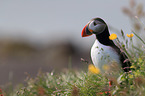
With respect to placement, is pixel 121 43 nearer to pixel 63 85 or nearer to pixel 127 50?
pixel 127 50

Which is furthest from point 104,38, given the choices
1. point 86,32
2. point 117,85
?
point 117,85

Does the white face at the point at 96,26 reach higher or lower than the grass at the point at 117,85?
higher

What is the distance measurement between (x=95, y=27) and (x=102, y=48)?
349 millimetres

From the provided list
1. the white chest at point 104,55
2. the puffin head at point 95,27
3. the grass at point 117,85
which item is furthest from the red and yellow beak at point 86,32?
the grass at point 117,85

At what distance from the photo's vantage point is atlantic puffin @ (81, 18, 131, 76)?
3324 millimetres

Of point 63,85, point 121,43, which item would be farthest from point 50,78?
point 121,43

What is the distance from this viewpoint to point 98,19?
3486mm

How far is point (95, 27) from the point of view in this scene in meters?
3.43

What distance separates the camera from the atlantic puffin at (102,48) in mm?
3324

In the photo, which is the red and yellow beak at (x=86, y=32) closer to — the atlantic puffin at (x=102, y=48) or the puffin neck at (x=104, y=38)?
the atlantic puffin at (x=102, y=48)

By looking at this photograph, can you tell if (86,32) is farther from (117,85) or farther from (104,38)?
(117,85)

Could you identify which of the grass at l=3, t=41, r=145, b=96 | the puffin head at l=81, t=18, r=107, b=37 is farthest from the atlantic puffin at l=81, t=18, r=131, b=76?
the grass at l=3, t=41, r=145, b=96

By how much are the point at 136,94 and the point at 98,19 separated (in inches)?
53.1

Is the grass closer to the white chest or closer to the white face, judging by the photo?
the white chest
